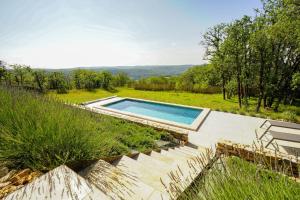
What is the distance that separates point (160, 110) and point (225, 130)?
5514 millimetres

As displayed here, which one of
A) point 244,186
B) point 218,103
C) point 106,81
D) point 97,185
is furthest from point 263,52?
point 106,81

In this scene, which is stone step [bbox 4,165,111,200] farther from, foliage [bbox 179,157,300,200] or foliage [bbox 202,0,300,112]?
foliage [bbox 202,0,300,112]

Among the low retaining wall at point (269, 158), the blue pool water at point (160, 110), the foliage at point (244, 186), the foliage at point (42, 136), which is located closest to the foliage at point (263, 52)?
the blue pool water at point (160, 110)

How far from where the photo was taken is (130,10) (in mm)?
8930

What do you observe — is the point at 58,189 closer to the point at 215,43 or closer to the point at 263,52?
the point at 263,52

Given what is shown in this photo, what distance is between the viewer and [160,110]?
1170 cm

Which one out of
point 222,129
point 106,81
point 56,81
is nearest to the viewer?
point 222,129

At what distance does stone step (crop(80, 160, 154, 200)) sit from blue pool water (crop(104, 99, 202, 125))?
7.57 m

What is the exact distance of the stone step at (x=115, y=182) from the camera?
1.61 m

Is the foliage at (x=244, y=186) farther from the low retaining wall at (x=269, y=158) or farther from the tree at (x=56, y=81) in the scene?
the tree at (x=56, y=81)

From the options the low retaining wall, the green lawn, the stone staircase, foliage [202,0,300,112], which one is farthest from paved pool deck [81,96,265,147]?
the stone staircase

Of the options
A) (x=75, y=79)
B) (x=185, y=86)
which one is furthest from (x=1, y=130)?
(x=75, y=79)

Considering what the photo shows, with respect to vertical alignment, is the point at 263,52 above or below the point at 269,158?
above

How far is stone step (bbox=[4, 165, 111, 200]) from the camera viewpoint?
4.53 feet
